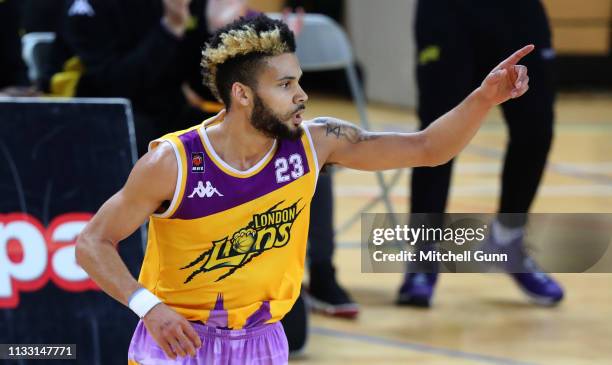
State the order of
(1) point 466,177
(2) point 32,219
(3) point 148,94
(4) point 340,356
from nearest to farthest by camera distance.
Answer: (2) point 32,219, (4) point 340,356, (3) point 148,94, (1) point 466,177

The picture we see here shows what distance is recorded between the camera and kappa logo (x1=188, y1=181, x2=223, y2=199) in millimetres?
2957

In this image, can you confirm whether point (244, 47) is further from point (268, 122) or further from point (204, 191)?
point (204, 191)

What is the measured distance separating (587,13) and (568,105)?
1.36 meters

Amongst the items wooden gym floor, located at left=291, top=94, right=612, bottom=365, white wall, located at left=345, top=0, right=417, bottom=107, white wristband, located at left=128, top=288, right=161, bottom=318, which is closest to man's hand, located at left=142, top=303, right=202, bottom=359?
white wristband, located at left=128, top=288, right=161, bottom=318

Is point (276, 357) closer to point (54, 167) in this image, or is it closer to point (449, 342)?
point (54, 167)

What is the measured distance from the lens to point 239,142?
3049mm

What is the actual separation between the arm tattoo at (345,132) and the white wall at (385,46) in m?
8.80

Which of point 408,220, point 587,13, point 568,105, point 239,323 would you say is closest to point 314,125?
point 239,323

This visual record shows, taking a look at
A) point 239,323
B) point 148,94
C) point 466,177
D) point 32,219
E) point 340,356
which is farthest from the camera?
point 466,177

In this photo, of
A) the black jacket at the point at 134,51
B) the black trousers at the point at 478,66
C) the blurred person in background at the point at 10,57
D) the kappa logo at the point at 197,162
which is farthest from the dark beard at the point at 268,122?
the blurred person in background at the point at 10,57

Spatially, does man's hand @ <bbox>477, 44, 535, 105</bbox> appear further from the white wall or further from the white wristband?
the white wall

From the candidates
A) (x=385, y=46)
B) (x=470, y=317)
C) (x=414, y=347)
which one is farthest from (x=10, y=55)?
(x=385, y=46)

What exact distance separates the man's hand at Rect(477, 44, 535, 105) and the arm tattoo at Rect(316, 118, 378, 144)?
15.8 inches

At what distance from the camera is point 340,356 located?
4605 millimetres
